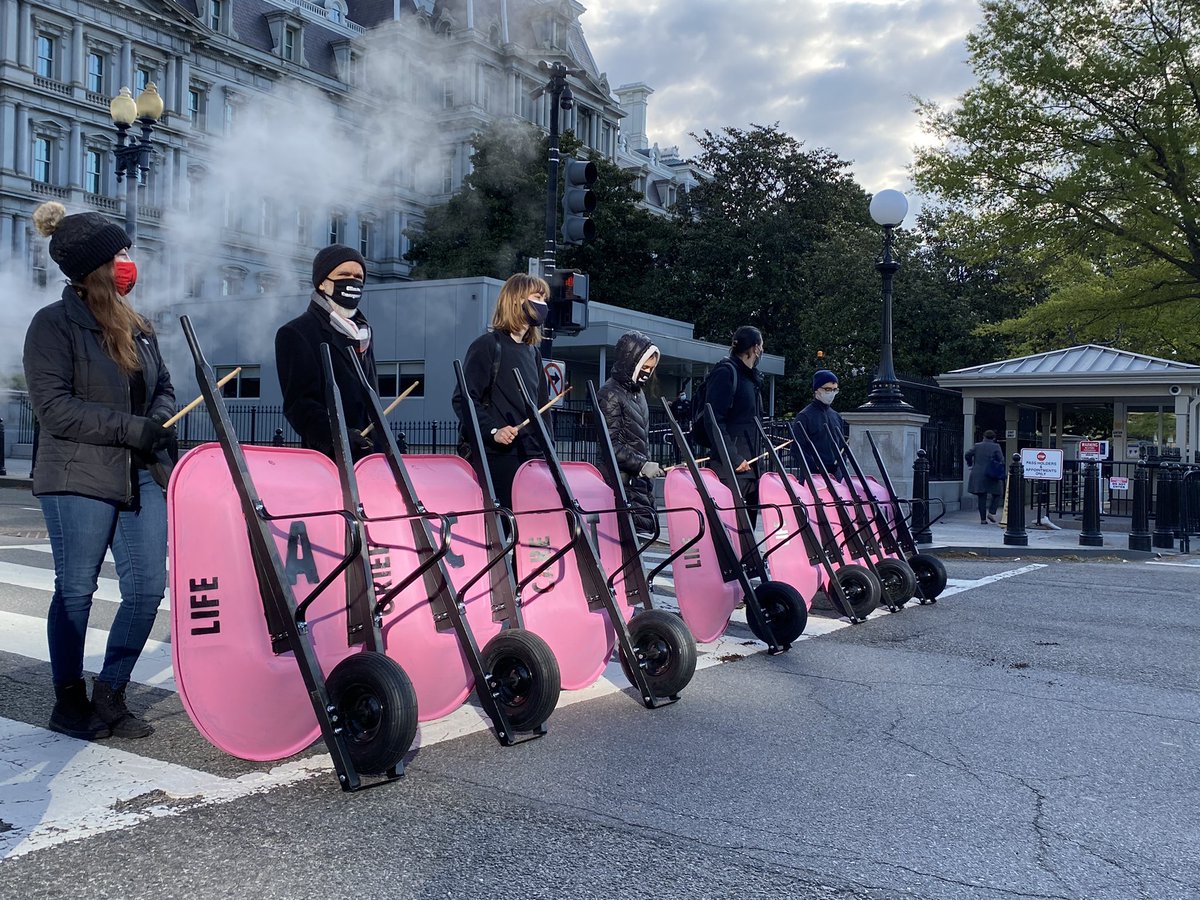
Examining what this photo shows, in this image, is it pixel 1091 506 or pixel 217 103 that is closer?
pixel 1091 506

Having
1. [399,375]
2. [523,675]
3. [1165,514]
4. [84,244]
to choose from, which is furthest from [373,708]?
[399,375]

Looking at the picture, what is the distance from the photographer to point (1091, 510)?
48.3 ft

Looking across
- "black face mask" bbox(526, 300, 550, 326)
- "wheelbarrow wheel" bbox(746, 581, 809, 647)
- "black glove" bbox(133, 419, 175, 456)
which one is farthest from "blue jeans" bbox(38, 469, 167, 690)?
"wheelbarrow wheel" bbox(746, 581, 809, 647)

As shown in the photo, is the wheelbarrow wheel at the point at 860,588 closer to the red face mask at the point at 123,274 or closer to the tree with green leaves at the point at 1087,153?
the red face mask at the point at 123,274

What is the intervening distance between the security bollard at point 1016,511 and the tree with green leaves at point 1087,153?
946 cm

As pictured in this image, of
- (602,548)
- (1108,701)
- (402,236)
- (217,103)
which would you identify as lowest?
(1108,701)

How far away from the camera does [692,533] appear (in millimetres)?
6301

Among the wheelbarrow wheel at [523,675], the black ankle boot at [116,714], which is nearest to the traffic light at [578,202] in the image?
the wheelbarrow wheel at [523,675]

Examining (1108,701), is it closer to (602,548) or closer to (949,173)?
(602,548)

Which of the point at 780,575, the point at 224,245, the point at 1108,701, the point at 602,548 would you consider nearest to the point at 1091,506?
the point at 780,575

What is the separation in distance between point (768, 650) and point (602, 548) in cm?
144

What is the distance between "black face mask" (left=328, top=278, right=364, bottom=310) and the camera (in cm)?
480

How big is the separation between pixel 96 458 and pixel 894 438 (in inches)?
563

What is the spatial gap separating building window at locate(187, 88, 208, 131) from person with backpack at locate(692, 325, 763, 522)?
3964cm
